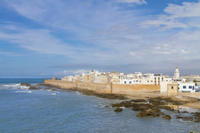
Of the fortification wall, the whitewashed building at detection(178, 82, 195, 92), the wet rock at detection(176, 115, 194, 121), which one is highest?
the whitewashed building at detection(178, 82, 195, 92)

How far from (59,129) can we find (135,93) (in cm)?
3005

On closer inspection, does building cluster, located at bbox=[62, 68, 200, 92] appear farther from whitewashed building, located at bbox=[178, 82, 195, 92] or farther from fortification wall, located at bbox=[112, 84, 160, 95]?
fortification wall, located at bbox=[112, 84, 160, 95]

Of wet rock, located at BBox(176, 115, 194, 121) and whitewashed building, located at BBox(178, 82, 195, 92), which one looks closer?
wet rock, located at BBox(176, 115, 194, 121)

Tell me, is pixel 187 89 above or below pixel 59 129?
above

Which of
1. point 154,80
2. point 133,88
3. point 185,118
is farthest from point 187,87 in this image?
point 185,118

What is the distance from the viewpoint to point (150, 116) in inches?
970

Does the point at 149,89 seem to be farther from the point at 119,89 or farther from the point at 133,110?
the point at 133,110

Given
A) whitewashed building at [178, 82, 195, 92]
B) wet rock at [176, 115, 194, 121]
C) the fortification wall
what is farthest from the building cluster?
wet rock at [176, 115, 194, 121]

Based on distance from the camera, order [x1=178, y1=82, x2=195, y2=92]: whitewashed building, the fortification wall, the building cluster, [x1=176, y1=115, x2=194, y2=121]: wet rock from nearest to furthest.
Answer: [x1=176, y1=115, x2=194, y2=121]: wet rock, [x1=178, y1=82, x2=195, y2=92]: whitewashed building, the building cluster, the fortification wall

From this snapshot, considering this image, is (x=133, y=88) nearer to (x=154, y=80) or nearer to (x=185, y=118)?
(x=154, y=80)

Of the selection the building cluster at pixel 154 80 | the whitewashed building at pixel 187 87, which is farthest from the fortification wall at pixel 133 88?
the whitewashed building at pixel 187 87


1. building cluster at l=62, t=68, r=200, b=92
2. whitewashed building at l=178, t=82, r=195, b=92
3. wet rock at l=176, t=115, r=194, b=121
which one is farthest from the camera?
building cluster at l=62, t=68, r=200, b=92

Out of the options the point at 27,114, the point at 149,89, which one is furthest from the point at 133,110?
the point at 149,89

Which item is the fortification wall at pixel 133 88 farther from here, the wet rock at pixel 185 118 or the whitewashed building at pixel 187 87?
the wet rock at pixel 185 118
